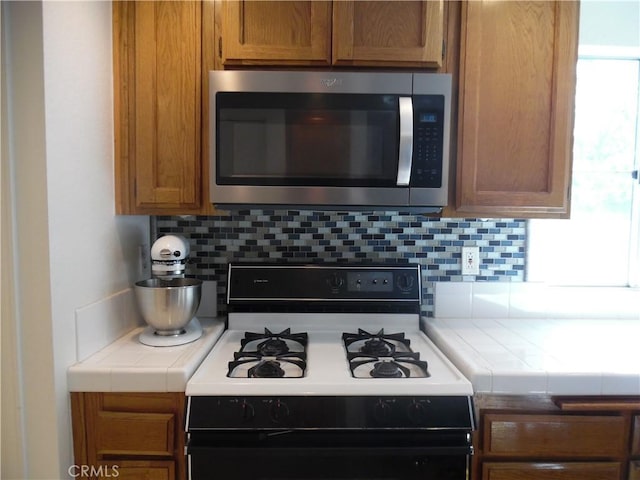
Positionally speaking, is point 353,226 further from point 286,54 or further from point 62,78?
point 62,78

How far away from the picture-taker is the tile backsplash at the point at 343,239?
67.1 inches

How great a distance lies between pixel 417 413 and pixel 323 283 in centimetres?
65

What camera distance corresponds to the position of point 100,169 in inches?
52.1

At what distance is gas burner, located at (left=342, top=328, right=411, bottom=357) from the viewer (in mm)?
1388

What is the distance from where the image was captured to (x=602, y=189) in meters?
1.81

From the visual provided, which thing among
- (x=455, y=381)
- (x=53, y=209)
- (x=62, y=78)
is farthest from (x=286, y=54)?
(x=455, y=381)

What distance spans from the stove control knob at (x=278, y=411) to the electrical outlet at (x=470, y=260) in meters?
0.98

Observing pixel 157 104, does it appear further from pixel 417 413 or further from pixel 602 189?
pixel 602 189

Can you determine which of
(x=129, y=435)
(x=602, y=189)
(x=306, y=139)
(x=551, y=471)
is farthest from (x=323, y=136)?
(x=602, y=189)

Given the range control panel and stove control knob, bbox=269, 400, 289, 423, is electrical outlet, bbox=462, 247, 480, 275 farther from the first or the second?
stove control knob, bbox=269, 400, 289, 423

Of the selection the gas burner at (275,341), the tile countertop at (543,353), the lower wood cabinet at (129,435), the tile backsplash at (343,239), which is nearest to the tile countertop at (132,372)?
the lower wood cabinet at (129,435)

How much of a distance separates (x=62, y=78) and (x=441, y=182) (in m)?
1.14

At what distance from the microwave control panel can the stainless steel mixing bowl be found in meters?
0.83

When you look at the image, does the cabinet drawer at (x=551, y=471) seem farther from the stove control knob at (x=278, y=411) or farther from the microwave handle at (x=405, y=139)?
the microwave handle at (x=405, y=139)
